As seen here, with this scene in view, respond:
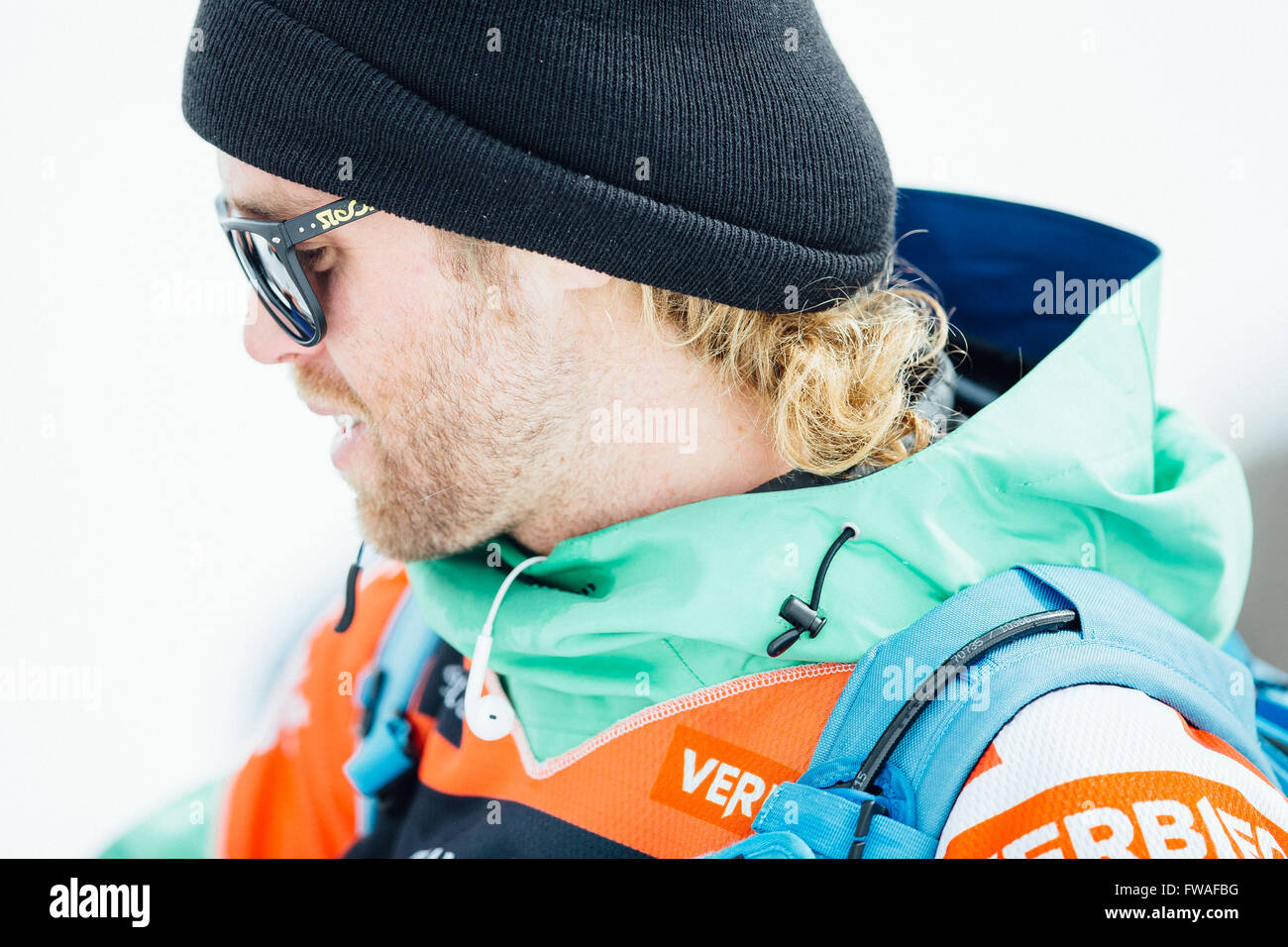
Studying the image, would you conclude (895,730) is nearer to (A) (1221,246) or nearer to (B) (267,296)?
(B) (267,296)

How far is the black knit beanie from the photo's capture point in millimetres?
942

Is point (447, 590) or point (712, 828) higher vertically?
→ point (447, 590)

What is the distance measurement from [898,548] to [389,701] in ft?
2.87

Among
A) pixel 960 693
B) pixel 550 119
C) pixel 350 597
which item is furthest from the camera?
pixel 350 597

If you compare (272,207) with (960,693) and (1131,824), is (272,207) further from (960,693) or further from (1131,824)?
(1131,824)

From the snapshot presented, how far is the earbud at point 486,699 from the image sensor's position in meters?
1.08

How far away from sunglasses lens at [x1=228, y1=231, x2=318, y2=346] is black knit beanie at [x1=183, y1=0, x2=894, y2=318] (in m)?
0.10

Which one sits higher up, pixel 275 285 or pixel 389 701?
pixel 275 285

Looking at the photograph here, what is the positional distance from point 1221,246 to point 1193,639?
0.99 metres

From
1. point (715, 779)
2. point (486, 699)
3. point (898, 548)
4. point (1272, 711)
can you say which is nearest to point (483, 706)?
point (486, 699)

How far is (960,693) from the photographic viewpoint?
0.85 metres

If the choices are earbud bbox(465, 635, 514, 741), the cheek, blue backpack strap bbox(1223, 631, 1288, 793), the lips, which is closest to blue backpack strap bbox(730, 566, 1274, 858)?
blue backpack strap bbox(1223, 631, 1288, 793)
